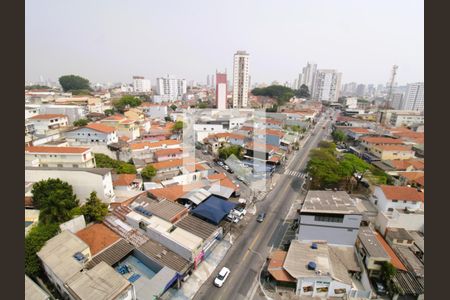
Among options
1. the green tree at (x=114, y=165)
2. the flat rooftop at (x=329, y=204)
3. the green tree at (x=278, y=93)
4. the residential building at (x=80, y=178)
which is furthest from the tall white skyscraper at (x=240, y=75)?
the residential building at (x=80, y=178)

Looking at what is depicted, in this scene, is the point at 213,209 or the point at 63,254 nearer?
the point at 63,254

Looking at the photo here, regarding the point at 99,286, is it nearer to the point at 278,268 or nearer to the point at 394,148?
the point at 278,268

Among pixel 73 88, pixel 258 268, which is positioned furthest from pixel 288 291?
pixel 73 88

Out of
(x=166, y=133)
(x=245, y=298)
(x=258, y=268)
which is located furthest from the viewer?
(x=166, y=133)

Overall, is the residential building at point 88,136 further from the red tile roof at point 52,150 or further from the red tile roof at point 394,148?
the red tile roof at point 394,148

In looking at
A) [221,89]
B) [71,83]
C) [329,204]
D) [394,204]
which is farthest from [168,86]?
[394,204]

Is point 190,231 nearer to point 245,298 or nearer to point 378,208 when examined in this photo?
point 245,298
